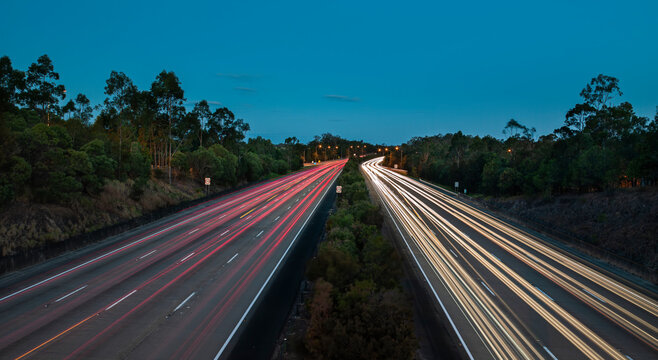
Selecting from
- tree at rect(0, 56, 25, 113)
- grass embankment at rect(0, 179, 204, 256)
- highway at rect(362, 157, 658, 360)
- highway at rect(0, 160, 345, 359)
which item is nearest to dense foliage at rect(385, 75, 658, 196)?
highway at rect(362, 157, 658, 360)

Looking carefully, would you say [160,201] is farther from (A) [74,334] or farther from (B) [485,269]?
(B) [485,269]

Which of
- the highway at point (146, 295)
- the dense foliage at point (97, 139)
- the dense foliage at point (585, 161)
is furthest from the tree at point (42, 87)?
the dense foliage at point (585, 161)

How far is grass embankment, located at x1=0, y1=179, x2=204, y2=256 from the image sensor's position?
2650 centimetres

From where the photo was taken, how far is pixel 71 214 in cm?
3250

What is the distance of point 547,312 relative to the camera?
16531 mm

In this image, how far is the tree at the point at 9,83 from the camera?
41731 millimetres

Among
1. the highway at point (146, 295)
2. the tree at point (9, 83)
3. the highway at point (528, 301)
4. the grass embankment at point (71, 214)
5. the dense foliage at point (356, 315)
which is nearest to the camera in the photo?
the dense foliage at point (356, 315)

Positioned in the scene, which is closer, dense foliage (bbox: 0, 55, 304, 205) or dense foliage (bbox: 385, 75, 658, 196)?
dense foliage (bbox: 0, 55, 304, 205)

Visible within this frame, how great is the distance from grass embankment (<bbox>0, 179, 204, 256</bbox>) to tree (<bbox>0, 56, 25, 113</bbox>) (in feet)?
50.8

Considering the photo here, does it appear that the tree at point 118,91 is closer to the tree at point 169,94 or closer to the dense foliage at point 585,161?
the tree at point 169,94

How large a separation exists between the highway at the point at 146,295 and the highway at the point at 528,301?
9554mm

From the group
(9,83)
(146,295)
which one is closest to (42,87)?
(9,83)

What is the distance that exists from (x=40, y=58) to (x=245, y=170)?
117 ft

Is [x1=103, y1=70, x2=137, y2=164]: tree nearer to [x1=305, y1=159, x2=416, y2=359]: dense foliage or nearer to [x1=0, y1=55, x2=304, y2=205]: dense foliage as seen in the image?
[x1=0, y1=55, x2=304, y2=205]: dense foliage
